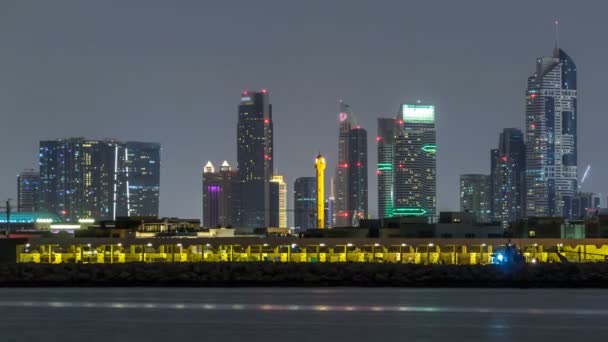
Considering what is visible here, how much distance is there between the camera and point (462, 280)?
1225 inches

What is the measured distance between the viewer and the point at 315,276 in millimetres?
31594

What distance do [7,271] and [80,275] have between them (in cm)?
275
